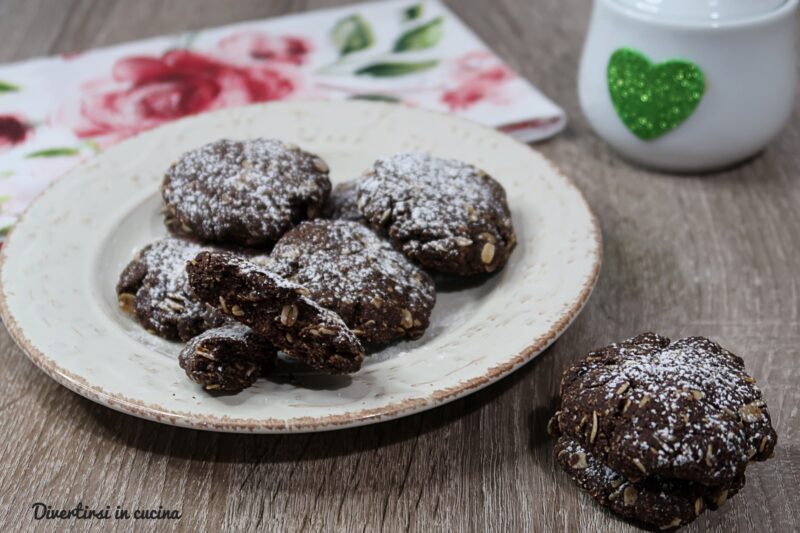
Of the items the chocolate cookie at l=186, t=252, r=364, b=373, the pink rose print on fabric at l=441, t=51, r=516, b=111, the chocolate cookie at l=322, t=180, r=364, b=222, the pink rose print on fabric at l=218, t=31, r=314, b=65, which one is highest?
the chocolate cookie at l=186, t=252, r=364, b=373

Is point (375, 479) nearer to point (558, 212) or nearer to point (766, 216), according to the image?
point (558, 212)

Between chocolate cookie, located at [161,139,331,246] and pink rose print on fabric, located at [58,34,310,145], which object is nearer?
chocolate cookie, located at [161,139,331,246]

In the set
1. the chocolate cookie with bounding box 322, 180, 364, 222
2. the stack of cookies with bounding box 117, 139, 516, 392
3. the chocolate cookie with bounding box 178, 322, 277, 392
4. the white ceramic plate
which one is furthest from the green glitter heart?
the chocolate cookie with bounding box 178, 322, 277, 392

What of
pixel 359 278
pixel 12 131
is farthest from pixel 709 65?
pixel 12 131

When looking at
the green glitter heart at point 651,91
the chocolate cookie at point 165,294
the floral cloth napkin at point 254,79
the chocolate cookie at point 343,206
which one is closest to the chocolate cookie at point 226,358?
the chocolate cookie at point 165,294

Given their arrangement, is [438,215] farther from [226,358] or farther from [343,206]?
[226,358]

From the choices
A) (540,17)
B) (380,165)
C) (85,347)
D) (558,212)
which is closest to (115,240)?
(85,347)

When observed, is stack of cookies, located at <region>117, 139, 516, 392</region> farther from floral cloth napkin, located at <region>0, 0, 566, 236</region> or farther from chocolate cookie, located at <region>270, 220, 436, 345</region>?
floral cloth napkin, located at <region>0, 0, 566, 236</region>
